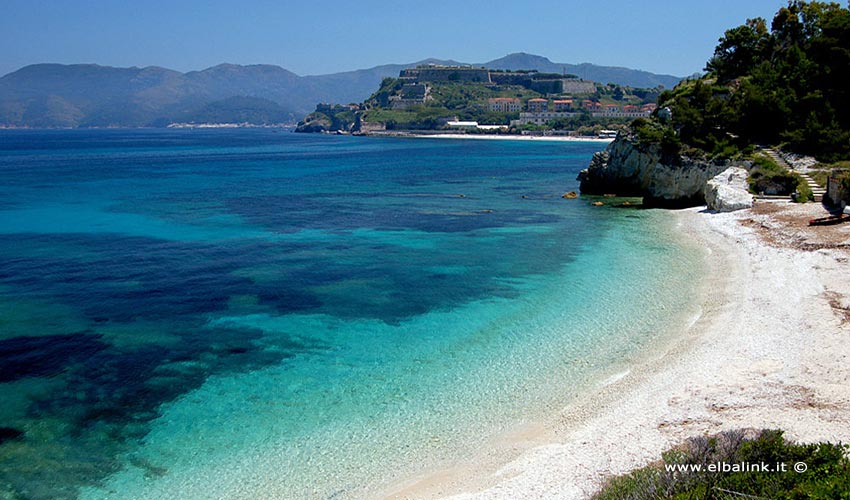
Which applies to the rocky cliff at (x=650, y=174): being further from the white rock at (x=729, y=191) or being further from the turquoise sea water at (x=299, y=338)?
the turquoise sea water at (x=299, y=338)

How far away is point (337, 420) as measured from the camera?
14.2 metres

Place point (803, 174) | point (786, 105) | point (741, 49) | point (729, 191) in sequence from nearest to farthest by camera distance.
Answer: point (803, 174) → point (729, 191) → point (786, 105) → point (741, 49)

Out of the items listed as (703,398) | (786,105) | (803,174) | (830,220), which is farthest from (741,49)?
(703,398)

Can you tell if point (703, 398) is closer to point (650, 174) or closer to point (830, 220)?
point (830, 220)

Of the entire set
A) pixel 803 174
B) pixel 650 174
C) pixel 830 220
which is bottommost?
pixel 830 220

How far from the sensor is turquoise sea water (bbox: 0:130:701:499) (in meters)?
12.9

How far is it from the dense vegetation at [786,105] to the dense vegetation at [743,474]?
35743 millimetres

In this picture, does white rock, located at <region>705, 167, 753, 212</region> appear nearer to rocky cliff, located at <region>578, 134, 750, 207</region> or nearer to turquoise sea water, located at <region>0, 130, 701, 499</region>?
rocky cliff, located at <region>578, 134, 750, 207</region>

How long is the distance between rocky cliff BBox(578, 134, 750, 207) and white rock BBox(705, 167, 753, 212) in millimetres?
1322

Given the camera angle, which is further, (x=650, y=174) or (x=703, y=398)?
(x=650, y=174)

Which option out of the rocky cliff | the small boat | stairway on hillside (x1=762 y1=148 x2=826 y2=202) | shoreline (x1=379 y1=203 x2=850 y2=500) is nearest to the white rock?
the rocky cliff

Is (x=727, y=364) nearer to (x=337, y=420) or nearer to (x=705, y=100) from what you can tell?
(x=337, y=420)

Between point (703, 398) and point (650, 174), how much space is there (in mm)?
37155

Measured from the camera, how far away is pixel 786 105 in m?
45.2
